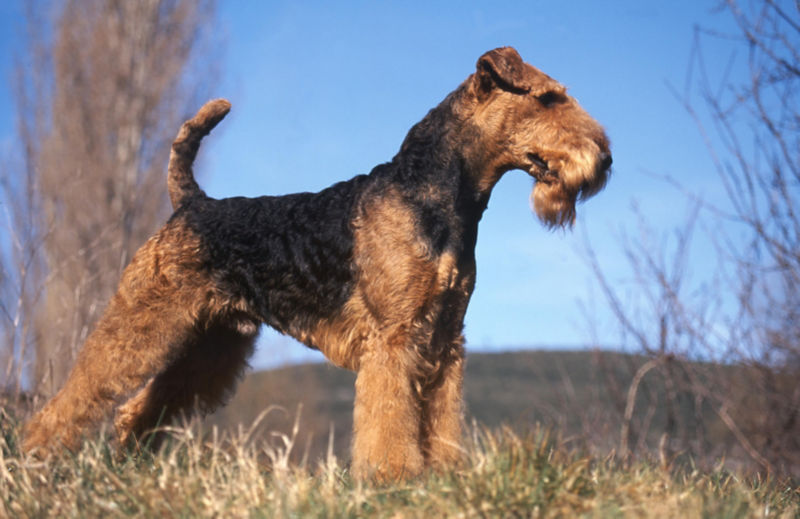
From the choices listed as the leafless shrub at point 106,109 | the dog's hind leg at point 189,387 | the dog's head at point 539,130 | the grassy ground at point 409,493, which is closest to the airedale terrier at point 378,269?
the dog's head at point 539,130

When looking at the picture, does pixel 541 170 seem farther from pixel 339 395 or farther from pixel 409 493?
pixel 339 395

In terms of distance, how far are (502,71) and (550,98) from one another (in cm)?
27

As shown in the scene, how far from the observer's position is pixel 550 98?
326cm

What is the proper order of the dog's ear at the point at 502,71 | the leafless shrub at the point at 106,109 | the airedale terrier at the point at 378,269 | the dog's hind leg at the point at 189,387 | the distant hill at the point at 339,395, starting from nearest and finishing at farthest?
the airedale terrier at the point at 378,269 → the dog's ear at the point at 502,71 → the dog's hind leg at the point at 189,387 → the leafless shrub at the point at 106,109 → the distant hill at the point at 339,395

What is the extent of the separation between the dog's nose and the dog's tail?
2.12m

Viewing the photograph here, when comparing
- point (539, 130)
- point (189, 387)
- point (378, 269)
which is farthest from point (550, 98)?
point (189, 387)

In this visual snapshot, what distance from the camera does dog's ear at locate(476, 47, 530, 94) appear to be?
319cm

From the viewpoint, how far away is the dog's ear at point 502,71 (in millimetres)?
3193

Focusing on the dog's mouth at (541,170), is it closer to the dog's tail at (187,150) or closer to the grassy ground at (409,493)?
the grassy ground at (409,493)

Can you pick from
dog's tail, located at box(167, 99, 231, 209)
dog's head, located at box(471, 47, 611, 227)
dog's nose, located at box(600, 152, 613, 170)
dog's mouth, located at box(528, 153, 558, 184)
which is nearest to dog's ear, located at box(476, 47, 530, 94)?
dog's head, located at box(471, 47, 611, 227)

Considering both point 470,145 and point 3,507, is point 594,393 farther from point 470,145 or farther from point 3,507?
point 3,507

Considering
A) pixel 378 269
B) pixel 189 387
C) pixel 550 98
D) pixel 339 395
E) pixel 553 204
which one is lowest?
pixel 339 395

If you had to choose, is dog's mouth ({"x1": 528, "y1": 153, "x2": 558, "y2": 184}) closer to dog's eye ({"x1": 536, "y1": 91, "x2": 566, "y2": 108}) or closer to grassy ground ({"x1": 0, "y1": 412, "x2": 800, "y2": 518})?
dog's eye ({"x1": 536, "y1": 91, "x2": 566, "y2": 108})

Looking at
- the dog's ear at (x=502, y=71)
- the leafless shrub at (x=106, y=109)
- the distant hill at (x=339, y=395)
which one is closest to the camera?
the dog's ear at (x=502, y=71)
